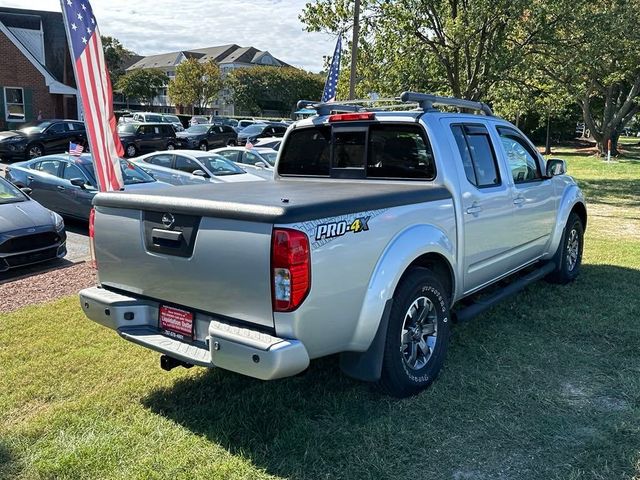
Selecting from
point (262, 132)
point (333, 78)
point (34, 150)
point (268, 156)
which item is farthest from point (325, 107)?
point (262, 132)

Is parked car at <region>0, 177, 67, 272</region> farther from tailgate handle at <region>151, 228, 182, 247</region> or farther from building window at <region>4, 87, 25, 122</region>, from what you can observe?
building window at <region>4, 87, 25, 122</region>

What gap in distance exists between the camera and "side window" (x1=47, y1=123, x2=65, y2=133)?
75.6 ft

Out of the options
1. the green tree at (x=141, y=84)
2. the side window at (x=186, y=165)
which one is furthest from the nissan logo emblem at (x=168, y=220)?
the green tree at (x=141, y=84)

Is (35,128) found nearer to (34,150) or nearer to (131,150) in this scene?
(34,150)

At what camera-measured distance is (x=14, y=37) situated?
95.2ft

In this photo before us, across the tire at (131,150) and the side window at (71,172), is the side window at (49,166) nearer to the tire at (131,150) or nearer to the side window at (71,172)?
the side window at (71,172)

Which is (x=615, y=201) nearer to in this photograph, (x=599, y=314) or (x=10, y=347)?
(x=599, y=314)

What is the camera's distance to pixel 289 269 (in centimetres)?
294

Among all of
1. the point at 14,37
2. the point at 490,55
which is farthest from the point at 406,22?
the point at 14,37

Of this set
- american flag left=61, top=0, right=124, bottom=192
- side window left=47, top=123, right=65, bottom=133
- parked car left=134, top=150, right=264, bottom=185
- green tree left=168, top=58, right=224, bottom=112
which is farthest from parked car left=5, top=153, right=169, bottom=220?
green tree left=168, top=58, right=224, bottom=112

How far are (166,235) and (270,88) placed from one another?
79.3 meters

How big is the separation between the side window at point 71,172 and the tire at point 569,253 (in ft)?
26.8

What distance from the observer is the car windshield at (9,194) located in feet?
26.7

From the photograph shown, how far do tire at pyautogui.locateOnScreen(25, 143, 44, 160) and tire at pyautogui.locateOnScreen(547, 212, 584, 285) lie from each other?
21.3 metres
